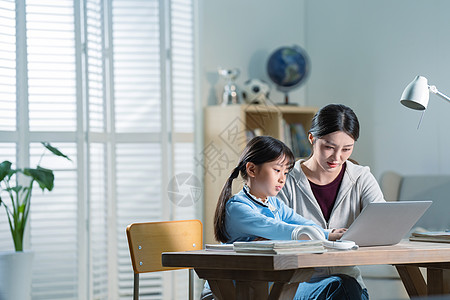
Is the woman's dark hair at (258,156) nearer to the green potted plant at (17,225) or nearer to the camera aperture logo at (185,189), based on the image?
the green potted plant at (17,225)

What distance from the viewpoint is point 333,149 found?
240cm

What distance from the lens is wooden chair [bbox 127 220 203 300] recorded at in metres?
2.40

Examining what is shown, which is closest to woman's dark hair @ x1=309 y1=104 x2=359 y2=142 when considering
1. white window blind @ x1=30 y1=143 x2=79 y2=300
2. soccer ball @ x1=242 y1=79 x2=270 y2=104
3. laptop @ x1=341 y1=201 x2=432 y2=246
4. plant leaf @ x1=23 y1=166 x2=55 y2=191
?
laptop @ x1=341 y1=201 x2=432 y2=246

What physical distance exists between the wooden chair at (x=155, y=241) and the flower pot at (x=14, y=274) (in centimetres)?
113

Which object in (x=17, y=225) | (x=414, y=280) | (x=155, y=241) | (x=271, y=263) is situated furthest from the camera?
(x=17, y=225)

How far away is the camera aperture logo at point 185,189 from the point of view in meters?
4.19

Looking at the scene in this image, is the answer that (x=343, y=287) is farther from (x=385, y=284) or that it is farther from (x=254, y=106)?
(x=254, y=106)

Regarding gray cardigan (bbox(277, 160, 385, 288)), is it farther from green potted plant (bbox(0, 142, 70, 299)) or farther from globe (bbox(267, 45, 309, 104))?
globe (bbox(267, 45, 309, 104))

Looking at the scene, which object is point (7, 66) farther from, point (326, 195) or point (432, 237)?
point (432, 237)

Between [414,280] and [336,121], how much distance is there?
0.63 meters

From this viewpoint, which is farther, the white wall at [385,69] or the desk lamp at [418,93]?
the white wall at [385,69]

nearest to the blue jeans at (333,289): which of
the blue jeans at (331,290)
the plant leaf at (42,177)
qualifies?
the blue jeans at (331,290)

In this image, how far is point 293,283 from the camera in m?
1.79

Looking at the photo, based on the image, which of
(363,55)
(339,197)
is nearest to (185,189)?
(363,55)
